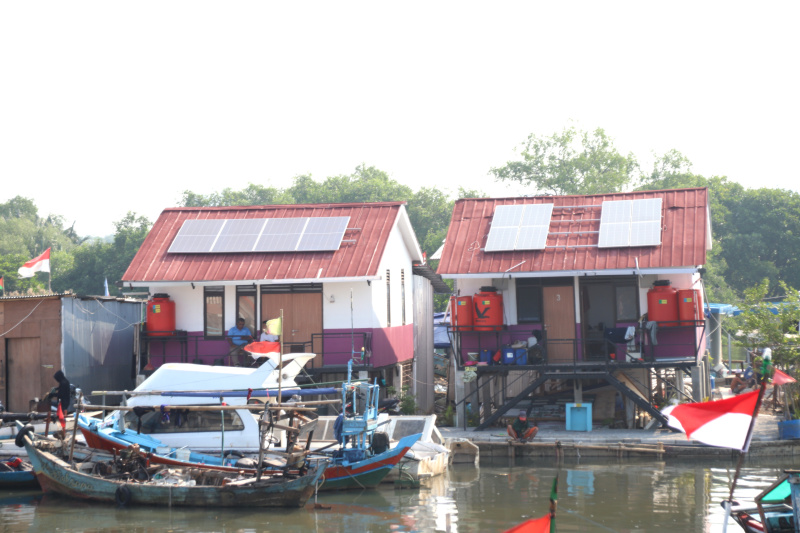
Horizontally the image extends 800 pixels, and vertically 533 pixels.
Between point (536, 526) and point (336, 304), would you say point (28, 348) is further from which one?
point (536, 526)

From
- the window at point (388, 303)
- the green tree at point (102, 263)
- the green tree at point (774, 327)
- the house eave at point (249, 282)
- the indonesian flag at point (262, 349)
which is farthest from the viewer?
the green tree at point (102, 263)

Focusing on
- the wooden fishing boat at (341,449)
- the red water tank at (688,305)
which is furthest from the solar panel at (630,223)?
the wooden fishing boat at (341,449)

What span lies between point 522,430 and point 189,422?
8466mm

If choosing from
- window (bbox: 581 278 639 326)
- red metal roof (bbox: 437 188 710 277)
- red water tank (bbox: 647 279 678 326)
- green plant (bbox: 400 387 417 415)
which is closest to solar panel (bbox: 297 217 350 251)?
red metal roof (bbox: 437 188 710 277)

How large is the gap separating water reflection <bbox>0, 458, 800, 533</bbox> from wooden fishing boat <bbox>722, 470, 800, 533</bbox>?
6.99 ft

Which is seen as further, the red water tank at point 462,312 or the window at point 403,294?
the window at point 403,294

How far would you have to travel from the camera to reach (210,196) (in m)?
81.2

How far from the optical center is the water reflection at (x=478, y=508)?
51.9ft

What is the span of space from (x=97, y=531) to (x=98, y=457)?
11.4ft

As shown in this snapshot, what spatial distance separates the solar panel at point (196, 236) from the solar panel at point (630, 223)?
11792 mm

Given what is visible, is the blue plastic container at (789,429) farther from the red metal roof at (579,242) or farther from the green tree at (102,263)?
the green tree at (102,263)

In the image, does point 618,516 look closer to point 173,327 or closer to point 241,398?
point 241,398

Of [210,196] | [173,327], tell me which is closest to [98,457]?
[173,327]

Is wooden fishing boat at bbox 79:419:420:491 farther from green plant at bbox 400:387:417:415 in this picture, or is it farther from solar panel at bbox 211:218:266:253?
solar panel at bbox 211:218:266:253
